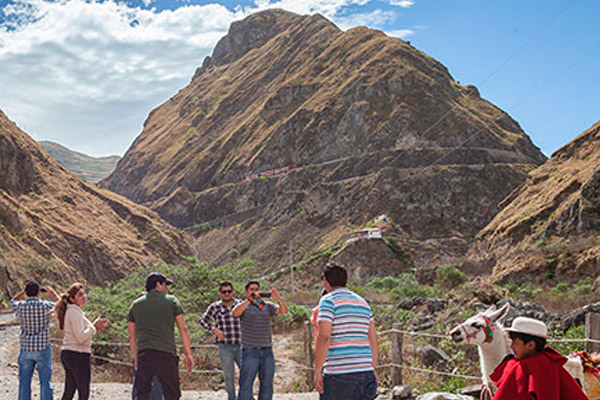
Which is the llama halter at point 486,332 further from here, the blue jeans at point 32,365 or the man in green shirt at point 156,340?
the blue jeans at point 32,365

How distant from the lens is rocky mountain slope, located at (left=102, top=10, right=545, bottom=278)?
8644 cm

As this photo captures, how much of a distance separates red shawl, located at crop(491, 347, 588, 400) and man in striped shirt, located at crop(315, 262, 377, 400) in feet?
4.85

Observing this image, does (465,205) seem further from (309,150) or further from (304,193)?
(309,150)

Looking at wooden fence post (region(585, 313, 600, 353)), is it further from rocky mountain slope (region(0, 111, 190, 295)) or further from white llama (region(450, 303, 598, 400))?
rocky mountain slope (region(0, 111, 190, 295))

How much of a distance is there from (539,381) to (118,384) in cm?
1032

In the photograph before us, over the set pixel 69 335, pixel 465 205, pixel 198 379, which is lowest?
pixel 198 379

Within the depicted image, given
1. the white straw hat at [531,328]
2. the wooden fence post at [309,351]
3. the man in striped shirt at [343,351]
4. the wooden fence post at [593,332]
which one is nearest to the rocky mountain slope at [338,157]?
the wooden fence post at [309,351]

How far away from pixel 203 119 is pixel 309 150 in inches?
2357

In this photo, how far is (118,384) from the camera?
12.5 meters

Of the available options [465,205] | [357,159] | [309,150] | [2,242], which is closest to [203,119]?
[309,150]

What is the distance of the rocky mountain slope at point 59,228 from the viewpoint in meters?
47.6

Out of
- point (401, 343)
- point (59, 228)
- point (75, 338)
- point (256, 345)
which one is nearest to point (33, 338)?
point (75, 338)

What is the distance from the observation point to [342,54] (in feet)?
441

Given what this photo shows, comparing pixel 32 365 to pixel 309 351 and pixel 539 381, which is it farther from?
pixel 539 381
